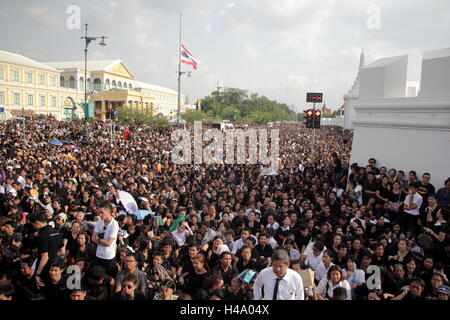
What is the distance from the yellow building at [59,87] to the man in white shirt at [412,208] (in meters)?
26.7

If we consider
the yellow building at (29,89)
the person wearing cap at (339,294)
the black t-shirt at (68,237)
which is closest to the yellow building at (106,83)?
the yellow building at (29,89)

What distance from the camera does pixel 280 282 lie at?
3371mm

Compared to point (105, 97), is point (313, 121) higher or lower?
lower

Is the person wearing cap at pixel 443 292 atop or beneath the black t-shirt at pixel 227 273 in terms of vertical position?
atop

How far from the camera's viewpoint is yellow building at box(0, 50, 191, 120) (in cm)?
3975

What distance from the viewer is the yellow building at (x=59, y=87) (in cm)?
3975

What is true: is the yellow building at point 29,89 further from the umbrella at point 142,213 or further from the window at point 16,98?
the umbrella at point 142,213

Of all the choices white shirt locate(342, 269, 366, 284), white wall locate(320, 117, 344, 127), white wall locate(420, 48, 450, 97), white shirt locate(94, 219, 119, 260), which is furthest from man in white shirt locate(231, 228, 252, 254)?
white wall locate(320, 117, 344, 127)

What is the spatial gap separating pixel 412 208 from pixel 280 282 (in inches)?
164

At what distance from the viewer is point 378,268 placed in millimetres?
4676

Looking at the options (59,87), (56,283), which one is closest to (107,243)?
(56,283)
